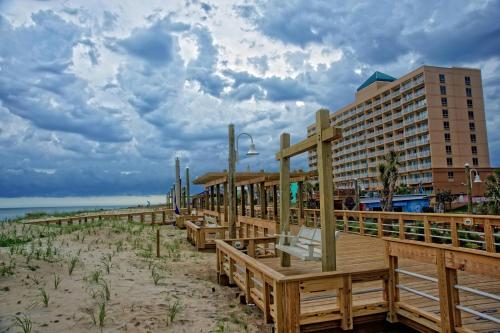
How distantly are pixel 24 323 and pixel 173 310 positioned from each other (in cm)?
208

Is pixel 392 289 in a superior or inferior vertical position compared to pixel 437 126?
inferior

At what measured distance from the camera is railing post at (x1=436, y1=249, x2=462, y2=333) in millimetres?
3996

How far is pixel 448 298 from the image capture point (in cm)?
404

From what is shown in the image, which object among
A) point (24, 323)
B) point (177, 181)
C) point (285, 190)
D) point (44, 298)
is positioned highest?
point (177, 181)

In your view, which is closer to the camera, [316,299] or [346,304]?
[346,304]

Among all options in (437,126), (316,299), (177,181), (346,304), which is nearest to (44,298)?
(316,299)

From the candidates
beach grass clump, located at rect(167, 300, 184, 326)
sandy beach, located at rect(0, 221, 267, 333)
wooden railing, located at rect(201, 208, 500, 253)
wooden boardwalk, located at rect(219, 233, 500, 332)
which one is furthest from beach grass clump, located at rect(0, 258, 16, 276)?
wooden railing, located at rect(201, 208, 500, 253)

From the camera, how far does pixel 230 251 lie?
7.57 metres

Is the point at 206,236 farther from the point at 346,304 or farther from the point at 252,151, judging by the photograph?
the point at 346,304

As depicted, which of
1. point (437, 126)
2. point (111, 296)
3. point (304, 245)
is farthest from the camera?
point (437, 126)

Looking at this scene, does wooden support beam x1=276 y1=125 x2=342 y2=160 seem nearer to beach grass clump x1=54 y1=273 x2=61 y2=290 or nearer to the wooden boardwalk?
the wooden boardwalk

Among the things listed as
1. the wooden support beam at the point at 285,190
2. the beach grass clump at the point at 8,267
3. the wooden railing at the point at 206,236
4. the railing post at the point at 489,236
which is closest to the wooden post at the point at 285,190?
the wooden support beam at the point at 285,190

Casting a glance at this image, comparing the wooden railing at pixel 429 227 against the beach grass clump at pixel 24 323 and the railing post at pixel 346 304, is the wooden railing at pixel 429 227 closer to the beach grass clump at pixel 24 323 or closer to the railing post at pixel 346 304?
the railing post at pixel 346 304

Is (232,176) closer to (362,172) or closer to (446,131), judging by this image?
(446,131)
